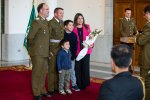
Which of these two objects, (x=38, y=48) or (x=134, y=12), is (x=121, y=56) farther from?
(x=134, y=12)

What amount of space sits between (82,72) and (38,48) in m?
1.60

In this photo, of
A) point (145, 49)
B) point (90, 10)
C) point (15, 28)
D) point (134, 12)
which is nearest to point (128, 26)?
point (134, 12)

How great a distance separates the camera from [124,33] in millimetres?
8625

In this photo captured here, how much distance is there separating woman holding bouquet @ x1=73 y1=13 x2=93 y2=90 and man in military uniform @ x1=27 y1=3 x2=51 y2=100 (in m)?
1.09

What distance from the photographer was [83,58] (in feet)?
21.8

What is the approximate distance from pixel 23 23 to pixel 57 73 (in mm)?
6090

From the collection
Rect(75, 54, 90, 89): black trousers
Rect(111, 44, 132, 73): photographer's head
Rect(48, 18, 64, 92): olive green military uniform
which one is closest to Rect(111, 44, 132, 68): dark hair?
Rect(111, 44, 132, 73): photographer's head

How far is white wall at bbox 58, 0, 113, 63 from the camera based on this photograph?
10.5m

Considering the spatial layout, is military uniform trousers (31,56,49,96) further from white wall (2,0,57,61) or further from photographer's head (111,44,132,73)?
white wall (2,0,57,61)

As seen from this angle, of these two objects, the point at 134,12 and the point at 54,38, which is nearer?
the point at 54,38

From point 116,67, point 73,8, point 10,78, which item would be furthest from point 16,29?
point 116,67

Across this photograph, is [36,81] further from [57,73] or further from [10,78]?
[10,78]

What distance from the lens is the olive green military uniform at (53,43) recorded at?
6.03 metres

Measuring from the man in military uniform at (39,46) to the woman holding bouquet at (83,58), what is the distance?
109cm
